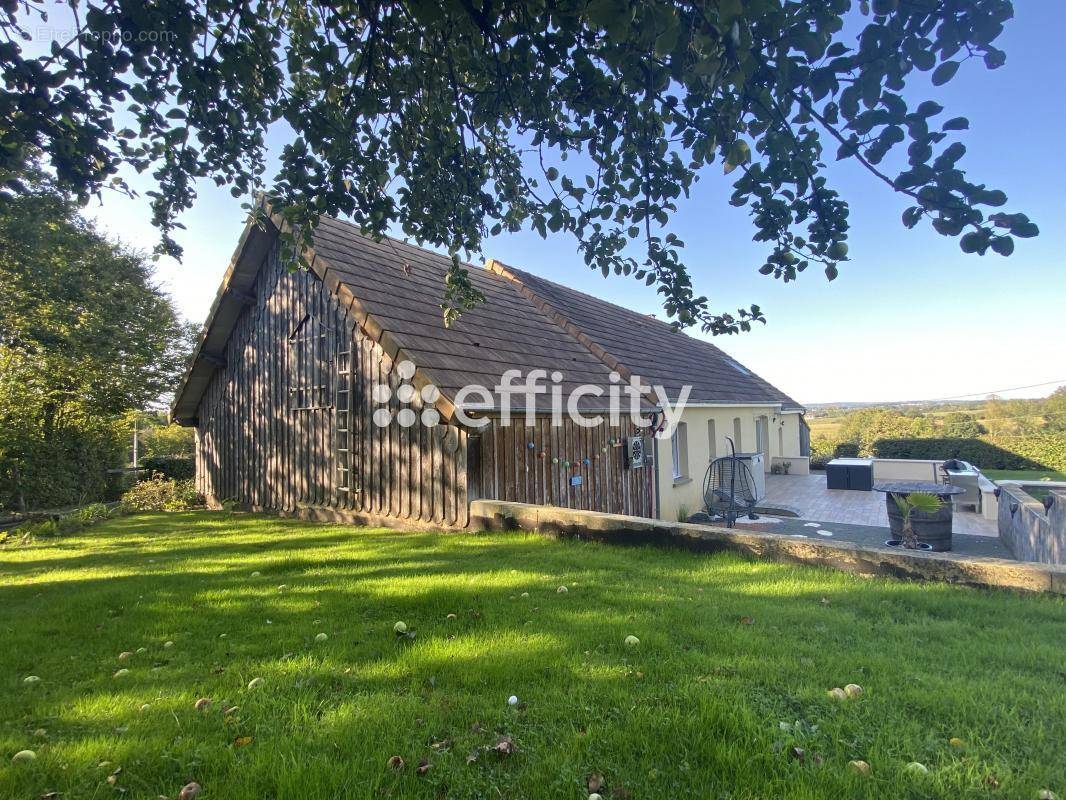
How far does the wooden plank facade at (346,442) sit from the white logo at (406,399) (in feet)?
0.17

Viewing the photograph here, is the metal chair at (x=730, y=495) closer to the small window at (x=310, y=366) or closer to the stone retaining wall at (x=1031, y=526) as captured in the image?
the stone retaining wall at (x=1031, y=526)

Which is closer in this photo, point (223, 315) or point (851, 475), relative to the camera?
point (223, 315)

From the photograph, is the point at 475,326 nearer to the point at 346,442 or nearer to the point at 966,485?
the point at 346,442

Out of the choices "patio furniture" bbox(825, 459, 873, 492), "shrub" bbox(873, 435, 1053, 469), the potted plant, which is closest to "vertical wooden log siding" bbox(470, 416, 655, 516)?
the potted plant

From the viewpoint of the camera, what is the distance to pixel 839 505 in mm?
A: 14664

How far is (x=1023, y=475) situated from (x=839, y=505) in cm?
1025

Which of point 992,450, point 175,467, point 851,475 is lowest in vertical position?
point 851,475

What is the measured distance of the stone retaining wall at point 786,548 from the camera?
403 centimetres

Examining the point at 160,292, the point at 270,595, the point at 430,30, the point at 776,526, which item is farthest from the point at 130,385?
the point at 776,526

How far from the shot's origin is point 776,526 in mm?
11773

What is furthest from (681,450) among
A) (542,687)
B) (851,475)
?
(542,687)

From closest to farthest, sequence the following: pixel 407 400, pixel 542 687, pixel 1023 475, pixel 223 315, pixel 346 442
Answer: pixel 542 687
pixel 407 400
pixel 346 442
pixel 223 315
pixel 1023 475

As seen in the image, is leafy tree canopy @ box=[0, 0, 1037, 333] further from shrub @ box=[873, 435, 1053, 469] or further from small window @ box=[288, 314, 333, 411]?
shrub @ box=[873, 435, 1053, 469]

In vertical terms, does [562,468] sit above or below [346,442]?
Answer: below
